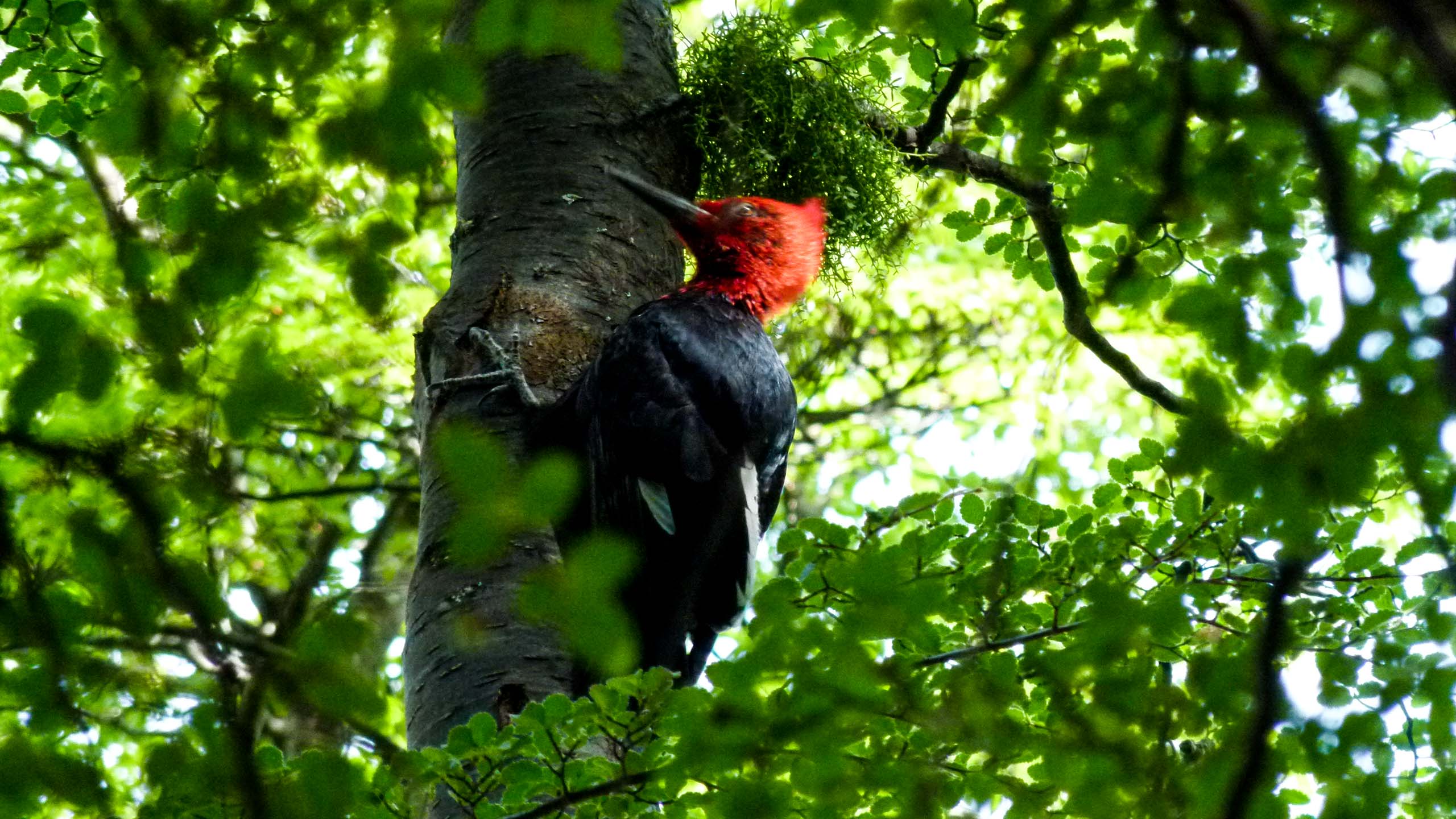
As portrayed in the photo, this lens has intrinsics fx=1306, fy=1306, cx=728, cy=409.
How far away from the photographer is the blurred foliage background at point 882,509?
1.46 meters

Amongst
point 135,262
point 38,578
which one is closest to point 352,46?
point 135,262

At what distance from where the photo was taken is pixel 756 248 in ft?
13.3

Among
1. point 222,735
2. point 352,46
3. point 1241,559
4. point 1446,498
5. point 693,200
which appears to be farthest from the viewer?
point 693,200

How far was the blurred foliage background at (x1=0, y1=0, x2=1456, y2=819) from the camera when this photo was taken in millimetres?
1461

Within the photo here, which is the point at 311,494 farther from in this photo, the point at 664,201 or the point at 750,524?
the point at 664,201

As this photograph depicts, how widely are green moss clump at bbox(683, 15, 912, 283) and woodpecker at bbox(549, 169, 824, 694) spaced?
0.10m

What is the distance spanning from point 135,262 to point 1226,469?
136 centimetres

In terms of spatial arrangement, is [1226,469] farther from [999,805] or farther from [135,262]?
[135,262]

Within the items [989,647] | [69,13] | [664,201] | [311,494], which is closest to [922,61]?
[664,201]

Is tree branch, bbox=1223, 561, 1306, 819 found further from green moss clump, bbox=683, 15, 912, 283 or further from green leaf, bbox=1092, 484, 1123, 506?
green moss clump, bbox=683, 15, 912, 283

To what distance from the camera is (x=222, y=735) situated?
1439 millimetres

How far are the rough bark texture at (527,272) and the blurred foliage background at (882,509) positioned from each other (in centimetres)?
30

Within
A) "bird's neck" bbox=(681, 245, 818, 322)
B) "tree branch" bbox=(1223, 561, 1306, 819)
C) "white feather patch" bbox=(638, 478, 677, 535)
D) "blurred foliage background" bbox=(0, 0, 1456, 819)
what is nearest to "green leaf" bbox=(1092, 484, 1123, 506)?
"blurred foliage background" bbox=(0, 0, 1456, 819)

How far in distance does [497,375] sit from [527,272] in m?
0.29
